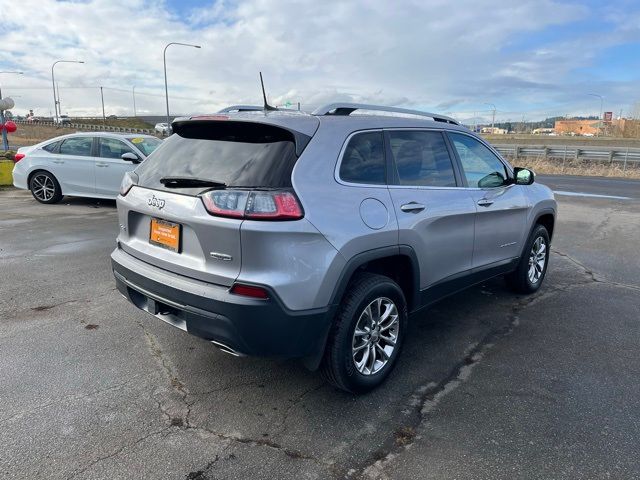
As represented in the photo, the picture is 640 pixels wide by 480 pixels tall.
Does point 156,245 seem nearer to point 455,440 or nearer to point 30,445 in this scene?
point 30,445

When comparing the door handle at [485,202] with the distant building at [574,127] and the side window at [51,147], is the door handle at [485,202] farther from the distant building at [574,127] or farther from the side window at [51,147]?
the distant building at [574,127]

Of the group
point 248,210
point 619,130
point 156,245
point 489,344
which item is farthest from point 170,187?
point 619,130

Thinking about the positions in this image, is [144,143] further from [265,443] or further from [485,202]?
[265,443]

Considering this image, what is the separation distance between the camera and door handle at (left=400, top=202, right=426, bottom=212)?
3.34m

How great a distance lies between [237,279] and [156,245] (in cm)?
81

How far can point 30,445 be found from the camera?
2658mm

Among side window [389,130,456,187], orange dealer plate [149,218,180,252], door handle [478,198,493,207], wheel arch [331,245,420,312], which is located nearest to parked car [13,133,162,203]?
orange dealer plate [149,218,180,252]

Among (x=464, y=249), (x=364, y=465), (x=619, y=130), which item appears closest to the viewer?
(x=364, y=465)

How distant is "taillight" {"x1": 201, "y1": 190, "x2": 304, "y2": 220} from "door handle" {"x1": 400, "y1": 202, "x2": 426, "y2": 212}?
0.93 meters

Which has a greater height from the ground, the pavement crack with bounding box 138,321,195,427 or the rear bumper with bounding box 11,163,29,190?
the rear bumper with bounding box 11,163,29,190

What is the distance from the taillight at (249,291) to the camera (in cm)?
263

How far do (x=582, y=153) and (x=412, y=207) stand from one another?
2775 centimetres

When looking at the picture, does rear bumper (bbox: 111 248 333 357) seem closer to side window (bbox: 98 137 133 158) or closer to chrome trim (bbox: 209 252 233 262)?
chrome trim (bbox: 209 252 233 262)

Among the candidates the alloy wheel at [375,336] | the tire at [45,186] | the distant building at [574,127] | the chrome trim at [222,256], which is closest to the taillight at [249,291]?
the chrome trim at [222,256]
